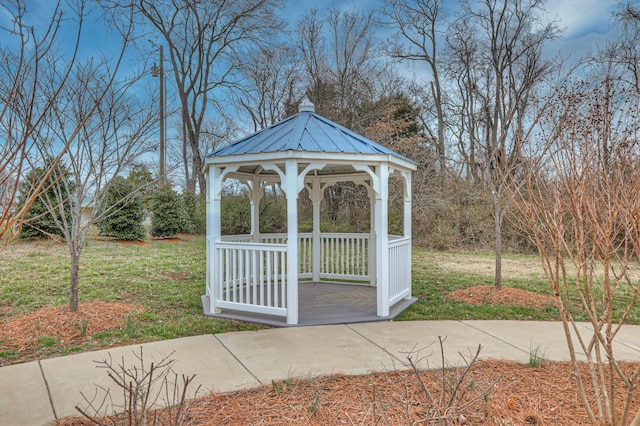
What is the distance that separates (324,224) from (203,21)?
10.4 m

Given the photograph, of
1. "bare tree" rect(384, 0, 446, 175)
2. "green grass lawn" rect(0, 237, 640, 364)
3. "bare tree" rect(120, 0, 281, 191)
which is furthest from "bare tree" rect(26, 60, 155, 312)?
"bare tree" rect(384, 0, 446, 175)

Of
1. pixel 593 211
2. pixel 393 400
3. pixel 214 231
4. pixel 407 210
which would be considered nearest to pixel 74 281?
pixel 214 231

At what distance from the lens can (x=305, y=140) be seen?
5.36 metres

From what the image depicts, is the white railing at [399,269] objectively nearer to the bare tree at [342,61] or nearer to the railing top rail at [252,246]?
the railing top rail at [252,246]

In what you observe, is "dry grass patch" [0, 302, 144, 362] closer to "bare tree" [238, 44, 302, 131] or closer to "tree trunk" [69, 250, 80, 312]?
"tree trunk" [69, 250, 80, 312]

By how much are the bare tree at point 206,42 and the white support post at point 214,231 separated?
11910 millimetres

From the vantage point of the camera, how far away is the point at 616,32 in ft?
39.0

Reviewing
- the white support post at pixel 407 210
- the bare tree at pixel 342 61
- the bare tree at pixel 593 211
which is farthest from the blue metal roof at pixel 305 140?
the bare tree at pixel 342 61

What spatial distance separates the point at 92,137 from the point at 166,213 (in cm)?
1046

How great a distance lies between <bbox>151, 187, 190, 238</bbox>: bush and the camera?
1523 cm

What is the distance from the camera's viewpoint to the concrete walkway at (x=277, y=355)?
10.3 ft

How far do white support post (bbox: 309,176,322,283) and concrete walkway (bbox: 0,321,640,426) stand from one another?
Result: 313 centimetres

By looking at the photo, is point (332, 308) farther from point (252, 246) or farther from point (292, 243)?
point (252, 246)

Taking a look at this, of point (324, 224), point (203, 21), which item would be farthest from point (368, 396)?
point (203, 21)
